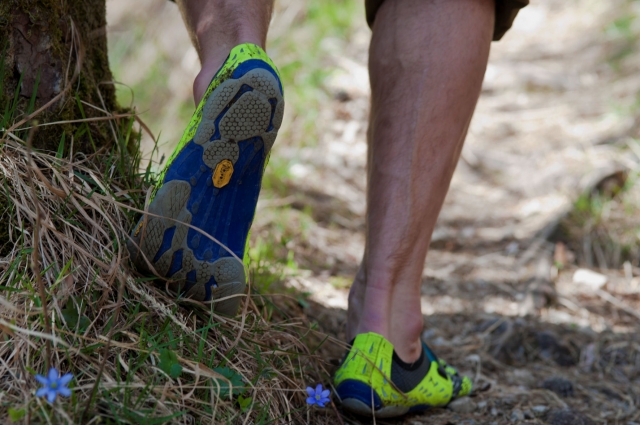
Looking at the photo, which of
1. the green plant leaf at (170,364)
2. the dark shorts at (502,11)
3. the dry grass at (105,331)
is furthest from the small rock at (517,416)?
the dark shorts at (502,11)

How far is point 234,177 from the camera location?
105cm

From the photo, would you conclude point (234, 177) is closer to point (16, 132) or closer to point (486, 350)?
point (16, 132)

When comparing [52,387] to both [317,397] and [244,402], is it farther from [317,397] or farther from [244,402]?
[317,397]

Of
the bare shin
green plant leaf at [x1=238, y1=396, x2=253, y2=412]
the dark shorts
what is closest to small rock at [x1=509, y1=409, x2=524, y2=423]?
the bare shin

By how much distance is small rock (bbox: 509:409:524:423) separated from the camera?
1.40 metres

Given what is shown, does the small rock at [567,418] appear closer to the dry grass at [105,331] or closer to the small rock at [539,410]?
the small rock at [539,410]

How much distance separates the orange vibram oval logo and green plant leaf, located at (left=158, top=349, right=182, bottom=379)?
1.04 feet

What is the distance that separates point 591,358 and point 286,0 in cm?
430

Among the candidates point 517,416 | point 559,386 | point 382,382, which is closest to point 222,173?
point 382,382

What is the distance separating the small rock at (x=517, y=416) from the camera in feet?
4.58

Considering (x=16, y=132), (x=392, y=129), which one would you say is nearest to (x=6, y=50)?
(x=16, y=132)

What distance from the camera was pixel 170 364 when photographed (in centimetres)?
95

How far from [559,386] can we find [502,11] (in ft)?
3.53

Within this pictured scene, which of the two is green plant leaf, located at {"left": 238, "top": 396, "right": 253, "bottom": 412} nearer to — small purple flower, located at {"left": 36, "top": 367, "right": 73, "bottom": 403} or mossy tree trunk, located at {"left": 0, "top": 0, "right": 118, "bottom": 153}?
small purple flower, located at {"left": 36, "top": 367, "right": 73, "bottom": 403}
